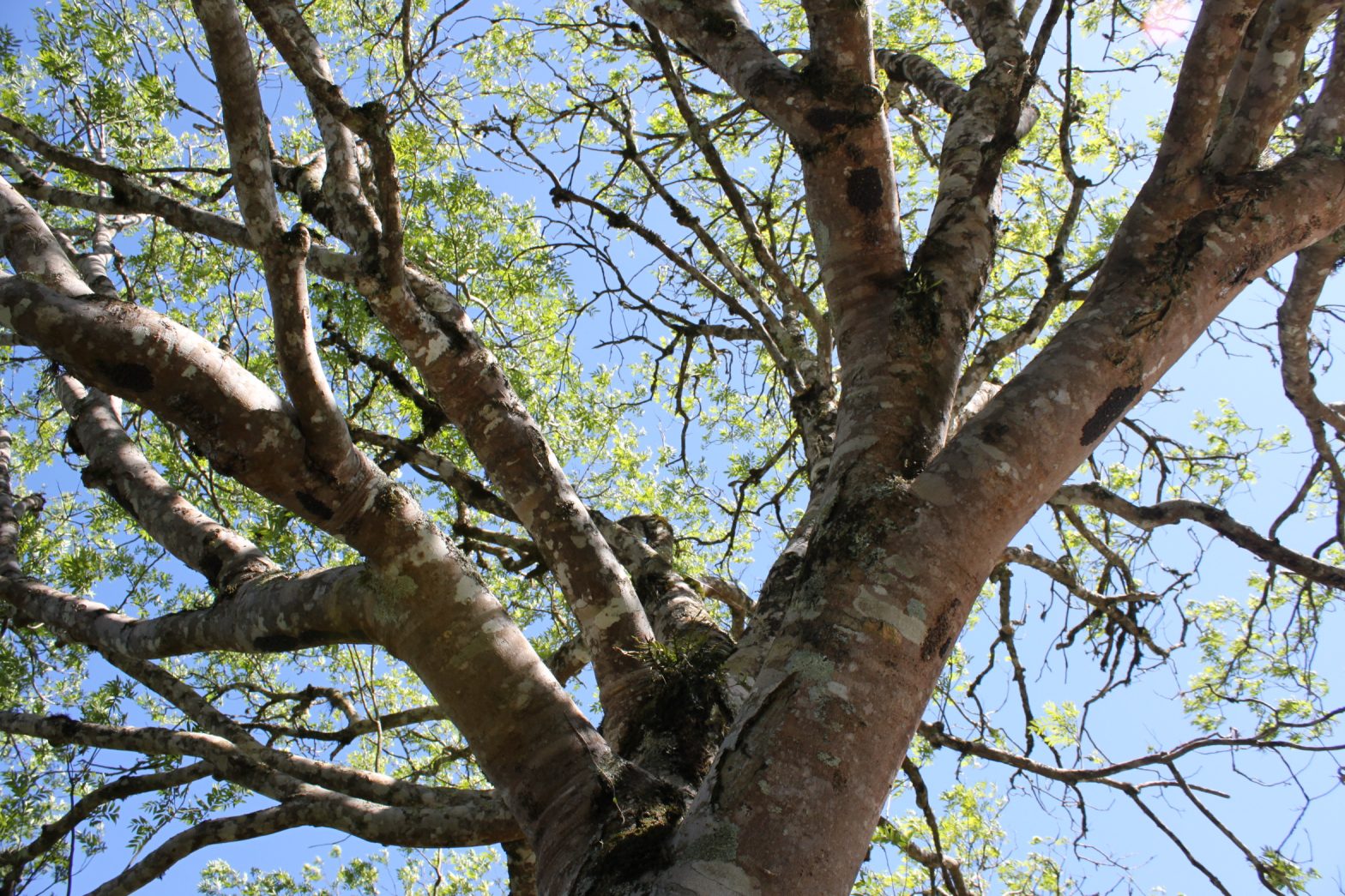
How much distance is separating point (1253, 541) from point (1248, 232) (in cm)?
163

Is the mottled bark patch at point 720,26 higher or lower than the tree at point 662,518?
higher

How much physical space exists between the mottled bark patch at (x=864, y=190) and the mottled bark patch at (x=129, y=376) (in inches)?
85.2

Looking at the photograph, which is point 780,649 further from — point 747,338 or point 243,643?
point 747,338

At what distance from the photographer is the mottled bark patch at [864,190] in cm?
284

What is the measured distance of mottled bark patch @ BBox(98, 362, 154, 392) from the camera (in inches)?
84.3

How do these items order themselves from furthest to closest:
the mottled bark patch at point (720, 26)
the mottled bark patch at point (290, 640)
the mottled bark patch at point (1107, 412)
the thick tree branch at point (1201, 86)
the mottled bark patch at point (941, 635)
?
1. the mottled bark patch at point (720, 26)
2. the thick tree branch at point (1201, 86)
3. the mottled bark patch at point (290, 640)
4. the mottled bark patch at point (1107, 412)
5. the mottled bark patch at point (941, 635)

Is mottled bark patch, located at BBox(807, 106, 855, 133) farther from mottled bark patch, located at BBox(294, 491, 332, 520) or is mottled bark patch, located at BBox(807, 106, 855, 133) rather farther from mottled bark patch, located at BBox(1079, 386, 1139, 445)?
mottled bark patch, located at BBox(294, 491, 332, 520)

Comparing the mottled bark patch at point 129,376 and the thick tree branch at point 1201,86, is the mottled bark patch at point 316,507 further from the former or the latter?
the thick tree branch at point 1201,86

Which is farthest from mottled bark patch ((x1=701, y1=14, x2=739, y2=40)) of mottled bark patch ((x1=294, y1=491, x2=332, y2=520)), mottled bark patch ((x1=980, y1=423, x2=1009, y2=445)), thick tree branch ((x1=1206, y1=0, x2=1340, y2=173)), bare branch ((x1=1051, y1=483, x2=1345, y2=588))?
bare branch ((x1=1051, y1=483, x2=1345, y2=588))

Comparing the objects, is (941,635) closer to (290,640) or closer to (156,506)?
(290,640)

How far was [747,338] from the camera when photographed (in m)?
6.06

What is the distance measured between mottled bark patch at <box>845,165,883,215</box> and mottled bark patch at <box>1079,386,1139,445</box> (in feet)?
3.24

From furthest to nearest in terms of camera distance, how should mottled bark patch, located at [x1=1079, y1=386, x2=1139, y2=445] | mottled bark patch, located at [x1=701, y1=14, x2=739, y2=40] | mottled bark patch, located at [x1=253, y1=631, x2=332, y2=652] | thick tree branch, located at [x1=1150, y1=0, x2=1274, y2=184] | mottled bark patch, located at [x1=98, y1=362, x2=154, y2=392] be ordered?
mottled bark patch, located at [x1=701, y1=14, x2=739, y2=40]
thick tree branch, located at [x1=1150, y1=0, x2=1274, y2=184]
mottled bark patch, located at [x1=253, y1=631, x2=332, y2=652]
mottled bark patch, located at [x1=1079, y1=386, x2=1139, y2=445]
mottled bark patch, located at [x1=98, y1=362, x2=154, y2=392]

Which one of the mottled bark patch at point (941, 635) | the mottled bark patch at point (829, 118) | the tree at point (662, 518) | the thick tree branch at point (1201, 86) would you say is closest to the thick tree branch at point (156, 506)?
the tree at point (662, 518)
